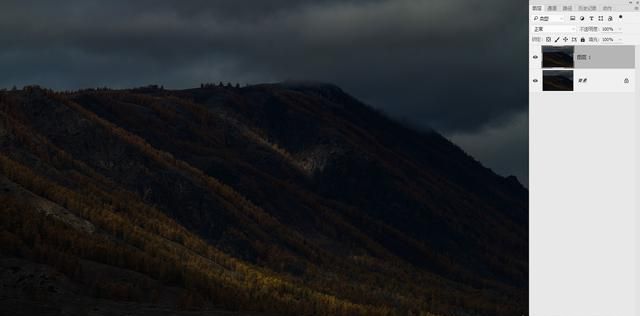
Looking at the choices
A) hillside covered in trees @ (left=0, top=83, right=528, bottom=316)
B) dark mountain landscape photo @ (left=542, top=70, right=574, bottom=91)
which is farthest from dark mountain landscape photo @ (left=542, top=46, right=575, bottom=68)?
hillside covered in trees @ (left=0, top=83, right=528, bottom=316)

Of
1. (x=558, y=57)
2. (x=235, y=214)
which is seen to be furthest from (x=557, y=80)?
(x=235, y=214)

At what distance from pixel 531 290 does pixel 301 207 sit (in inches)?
3910

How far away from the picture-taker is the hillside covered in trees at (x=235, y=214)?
124ft

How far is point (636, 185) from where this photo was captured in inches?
484

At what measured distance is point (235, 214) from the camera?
288 ft

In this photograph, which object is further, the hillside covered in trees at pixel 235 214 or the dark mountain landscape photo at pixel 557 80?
the hillside covered in trees at pixel 235 214

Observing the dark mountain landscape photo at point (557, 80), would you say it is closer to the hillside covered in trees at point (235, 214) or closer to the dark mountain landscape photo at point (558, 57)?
the dark mountain landscape photo at point (558, 57)

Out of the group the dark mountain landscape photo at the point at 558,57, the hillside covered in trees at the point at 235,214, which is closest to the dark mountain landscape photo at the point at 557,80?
the dark mountain landscape photo at the point at 558,57

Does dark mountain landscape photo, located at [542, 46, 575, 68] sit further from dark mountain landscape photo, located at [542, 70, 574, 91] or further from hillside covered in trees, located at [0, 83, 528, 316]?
hillside covered in trees, located at [0, 83, 528, 316]

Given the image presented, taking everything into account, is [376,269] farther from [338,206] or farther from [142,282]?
[142,282]

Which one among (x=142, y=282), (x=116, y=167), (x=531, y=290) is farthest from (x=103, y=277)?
(x=116, y=167)

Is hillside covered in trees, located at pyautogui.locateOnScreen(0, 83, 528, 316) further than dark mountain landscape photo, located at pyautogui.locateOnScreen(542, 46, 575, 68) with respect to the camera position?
A: Yes

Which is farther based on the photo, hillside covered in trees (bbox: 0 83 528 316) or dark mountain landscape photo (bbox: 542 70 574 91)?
hillside covered in trees (bbox: 0 83 528 316)

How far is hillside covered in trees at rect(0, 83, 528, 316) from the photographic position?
37.8 meters
